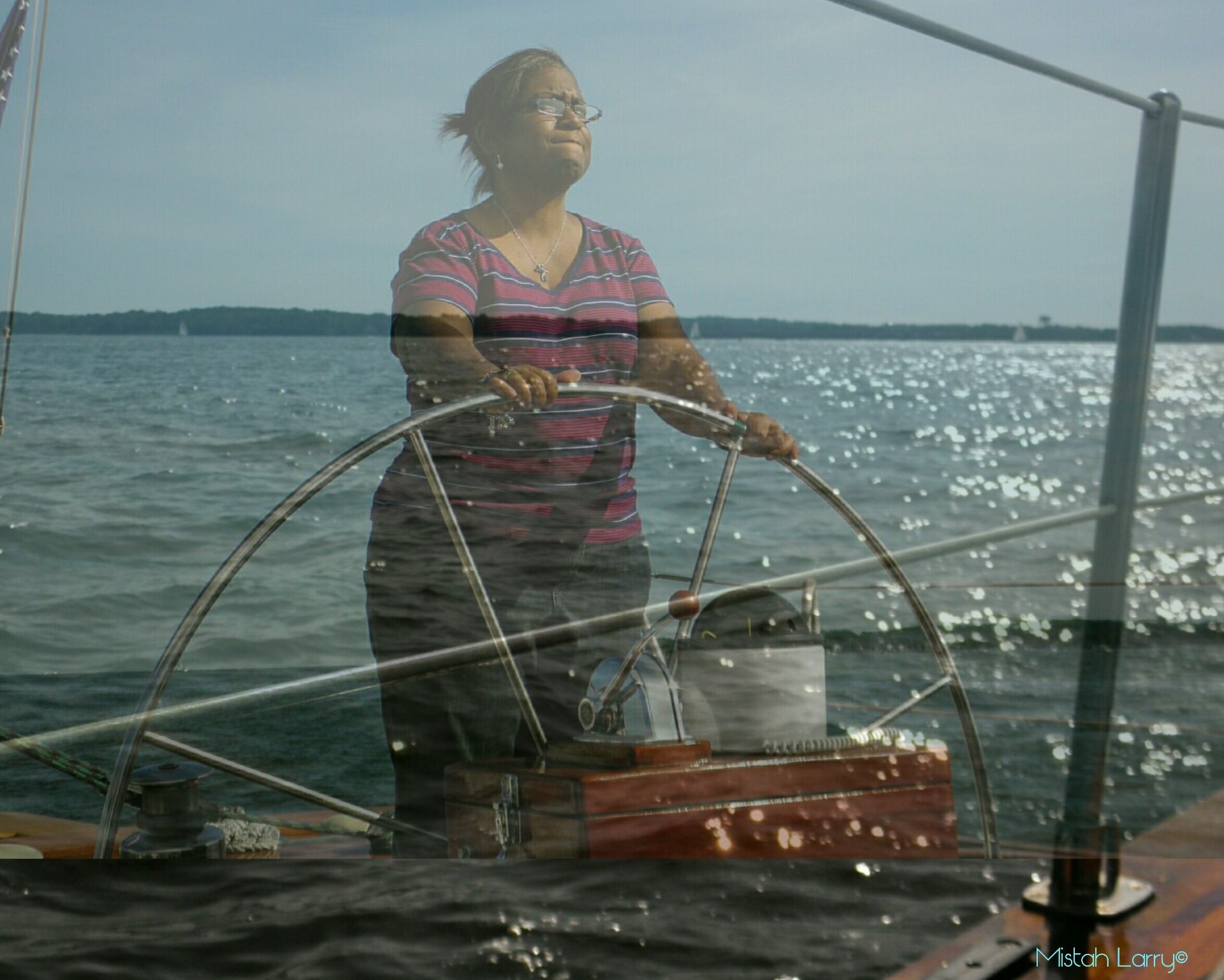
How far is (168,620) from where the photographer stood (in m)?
0.89

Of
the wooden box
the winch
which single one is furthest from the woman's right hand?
the winch

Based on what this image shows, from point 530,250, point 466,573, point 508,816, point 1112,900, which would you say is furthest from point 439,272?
point 1112,900

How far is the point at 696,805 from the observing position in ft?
2.89

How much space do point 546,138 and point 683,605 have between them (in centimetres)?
35

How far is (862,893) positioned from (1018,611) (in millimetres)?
320

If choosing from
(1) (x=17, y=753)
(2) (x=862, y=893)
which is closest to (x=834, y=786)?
(2) (x=862, y=893)

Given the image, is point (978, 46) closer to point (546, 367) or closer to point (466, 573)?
point (546, 367)

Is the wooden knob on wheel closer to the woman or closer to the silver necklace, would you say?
the woman

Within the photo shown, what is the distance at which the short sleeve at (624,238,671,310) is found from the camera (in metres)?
0.84

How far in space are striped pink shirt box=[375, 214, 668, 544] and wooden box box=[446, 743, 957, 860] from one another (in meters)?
0.17

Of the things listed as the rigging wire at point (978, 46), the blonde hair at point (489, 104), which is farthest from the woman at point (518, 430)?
the rigging wire at point (978, 46)

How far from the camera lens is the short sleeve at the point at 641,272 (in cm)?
84

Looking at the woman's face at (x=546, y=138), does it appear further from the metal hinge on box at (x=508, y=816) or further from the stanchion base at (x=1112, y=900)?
the stanchion base at (x=1112, y=900)

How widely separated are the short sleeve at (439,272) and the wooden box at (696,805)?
0.33 meters
